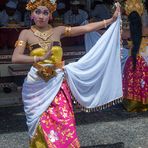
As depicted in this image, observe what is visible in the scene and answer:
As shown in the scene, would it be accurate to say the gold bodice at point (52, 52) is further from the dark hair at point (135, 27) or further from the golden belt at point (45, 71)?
the dark hair at point (135, 27)

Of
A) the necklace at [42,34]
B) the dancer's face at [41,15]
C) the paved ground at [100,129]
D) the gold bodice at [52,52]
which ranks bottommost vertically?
the paved ground at [100,129]

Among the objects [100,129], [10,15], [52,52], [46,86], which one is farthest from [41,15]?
[10,15]

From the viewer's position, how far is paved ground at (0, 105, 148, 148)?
5154 millimetres

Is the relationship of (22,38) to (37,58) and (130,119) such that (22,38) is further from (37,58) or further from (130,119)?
(130,119)

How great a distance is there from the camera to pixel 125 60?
261 inches

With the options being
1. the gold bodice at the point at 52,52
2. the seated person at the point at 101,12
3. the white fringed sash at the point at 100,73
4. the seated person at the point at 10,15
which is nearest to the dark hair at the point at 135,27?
the white fringed sash at the point at 100,73

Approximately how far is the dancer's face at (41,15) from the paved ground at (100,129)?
1.66 meters

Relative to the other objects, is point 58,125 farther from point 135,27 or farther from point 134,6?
point 134,6

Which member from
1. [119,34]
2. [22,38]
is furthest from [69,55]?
[22,38]

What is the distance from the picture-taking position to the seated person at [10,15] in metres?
9.50

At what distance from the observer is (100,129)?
573 cm

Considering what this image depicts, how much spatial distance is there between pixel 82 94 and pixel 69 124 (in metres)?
0.50

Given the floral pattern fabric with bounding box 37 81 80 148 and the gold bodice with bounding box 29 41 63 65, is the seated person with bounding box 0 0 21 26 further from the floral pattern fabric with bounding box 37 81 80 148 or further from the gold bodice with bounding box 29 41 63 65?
the floral pattern fabric with bounding box 37 81 80 148

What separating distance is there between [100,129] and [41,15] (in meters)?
2.22
